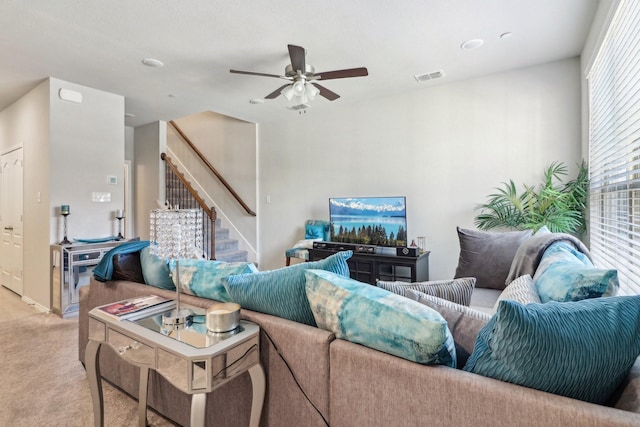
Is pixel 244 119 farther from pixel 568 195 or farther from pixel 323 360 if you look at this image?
pixel 323 360

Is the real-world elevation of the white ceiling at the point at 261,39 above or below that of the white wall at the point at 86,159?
above

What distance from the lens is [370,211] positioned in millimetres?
4152

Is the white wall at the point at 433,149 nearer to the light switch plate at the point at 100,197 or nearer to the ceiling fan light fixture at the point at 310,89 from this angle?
the ceiling fan light fixture at the point at 310,89

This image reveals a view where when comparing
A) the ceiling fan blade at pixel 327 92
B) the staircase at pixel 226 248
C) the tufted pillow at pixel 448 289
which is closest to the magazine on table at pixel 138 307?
the tufted pillow at pixel 448 289

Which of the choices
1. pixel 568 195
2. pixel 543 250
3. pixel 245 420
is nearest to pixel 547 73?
pixel 568 195

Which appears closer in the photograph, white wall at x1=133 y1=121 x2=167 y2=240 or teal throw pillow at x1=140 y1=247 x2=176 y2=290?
teal throw pillow at x1=140 y1=247 x2=176 y2=290

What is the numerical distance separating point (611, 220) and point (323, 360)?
2.42 metres

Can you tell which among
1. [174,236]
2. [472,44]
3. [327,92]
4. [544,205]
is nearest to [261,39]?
[327,92]

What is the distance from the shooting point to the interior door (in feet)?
13.6

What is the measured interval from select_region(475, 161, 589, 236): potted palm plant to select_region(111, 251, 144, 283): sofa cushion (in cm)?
348

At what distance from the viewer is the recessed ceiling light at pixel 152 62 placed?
3.14 metres

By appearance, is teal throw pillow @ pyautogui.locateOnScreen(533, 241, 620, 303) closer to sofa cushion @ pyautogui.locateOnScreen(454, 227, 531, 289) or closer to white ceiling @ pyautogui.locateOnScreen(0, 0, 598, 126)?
sofa cushion @ pyautogui.locateOnScreen(454, 227, 531, 289)

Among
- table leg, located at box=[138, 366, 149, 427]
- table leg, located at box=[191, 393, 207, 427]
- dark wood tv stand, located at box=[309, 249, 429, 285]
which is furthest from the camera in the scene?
dark wood tv stand, located at box=[309, 249, 429, 285]

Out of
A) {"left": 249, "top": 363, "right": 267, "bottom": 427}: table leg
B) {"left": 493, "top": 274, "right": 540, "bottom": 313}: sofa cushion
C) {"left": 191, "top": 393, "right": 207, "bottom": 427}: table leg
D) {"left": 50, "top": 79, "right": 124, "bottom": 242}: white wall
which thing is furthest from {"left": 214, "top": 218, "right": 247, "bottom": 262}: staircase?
{"left": 493, "top": 274, "right": 540, "bottom": 313}: sofa cushion
